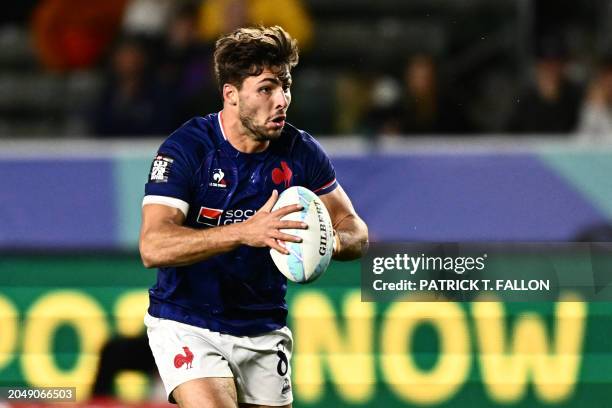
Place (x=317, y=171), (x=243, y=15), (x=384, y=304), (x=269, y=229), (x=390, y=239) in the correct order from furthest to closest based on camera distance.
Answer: (x=243, y=15) → (x=390, y=239) → (x=384, y=304) → (x=317, y=171) → (x=269, y=229)

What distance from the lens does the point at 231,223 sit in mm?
4523

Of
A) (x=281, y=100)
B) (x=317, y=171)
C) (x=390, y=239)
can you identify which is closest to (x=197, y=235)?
(x=281, y=100)

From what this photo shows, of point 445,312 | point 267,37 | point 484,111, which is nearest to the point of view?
point 267,37

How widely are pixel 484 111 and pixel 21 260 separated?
3388 millimetres

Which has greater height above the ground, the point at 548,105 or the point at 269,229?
the point at 548,105

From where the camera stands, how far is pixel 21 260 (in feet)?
20.1

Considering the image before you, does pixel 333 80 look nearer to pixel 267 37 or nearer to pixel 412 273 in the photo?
pixel 412 273

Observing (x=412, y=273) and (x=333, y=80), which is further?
(x=333, y=80)

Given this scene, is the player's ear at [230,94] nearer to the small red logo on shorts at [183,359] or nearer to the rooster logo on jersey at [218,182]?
the rooster logo on jersey at [218,182]

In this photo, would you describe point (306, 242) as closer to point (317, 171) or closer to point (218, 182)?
point (218, 182)

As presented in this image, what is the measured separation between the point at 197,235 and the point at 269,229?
31 cm

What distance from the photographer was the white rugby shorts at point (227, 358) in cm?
446

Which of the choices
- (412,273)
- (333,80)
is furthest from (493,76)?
(412,273)

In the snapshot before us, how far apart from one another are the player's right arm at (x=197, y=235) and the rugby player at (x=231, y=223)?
2 cm
